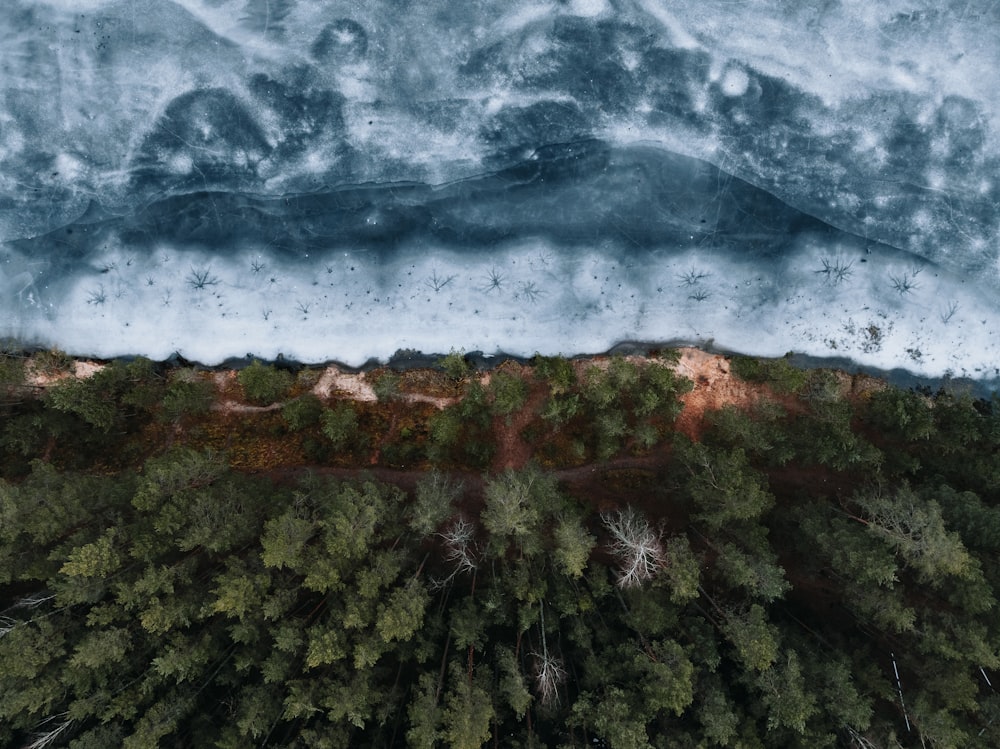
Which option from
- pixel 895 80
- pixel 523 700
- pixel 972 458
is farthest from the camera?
pixel 895 80

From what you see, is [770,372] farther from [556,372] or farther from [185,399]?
[185,399]

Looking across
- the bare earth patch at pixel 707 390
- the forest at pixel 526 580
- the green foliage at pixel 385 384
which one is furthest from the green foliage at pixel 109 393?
the bare earth patch at pixel 707 390

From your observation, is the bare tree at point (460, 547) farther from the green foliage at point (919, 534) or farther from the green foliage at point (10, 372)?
the green foliage at point (10, 372)

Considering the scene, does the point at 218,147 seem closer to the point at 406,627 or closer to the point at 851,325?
the point at 406,627

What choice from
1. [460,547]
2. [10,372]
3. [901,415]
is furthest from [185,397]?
[901,415]

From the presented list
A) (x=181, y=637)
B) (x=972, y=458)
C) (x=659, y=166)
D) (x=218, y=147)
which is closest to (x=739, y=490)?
(x=972, y=458)

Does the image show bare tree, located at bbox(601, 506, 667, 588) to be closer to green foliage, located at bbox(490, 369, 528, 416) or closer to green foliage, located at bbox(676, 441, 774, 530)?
green foliage, located at bbox(676, 441, 774, 530)

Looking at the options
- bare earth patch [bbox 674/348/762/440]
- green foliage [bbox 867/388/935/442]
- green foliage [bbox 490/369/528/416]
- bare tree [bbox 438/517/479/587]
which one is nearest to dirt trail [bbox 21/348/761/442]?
bare earth patch [bbox 674/348/762/440]
